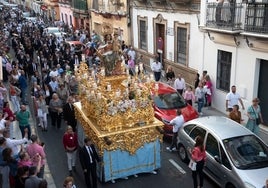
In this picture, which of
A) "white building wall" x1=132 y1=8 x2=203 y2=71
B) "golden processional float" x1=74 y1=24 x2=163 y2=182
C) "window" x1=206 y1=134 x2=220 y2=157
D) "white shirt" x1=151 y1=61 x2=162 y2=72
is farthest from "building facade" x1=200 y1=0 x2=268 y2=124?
"golden processional float" x1=74 y1=24 x2=163 y2=182

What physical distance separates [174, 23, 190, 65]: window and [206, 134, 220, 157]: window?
9.34 metres

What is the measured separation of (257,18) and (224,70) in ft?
10.4

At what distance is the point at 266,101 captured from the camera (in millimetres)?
13352

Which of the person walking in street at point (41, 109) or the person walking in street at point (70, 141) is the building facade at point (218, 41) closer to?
the person walking in street at point (70, 141)

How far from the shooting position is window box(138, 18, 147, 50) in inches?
926

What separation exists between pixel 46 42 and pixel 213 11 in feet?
46.5

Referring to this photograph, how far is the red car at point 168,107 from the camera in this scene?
1261 centimetres

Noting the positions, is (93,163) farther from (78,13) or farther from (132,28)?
(78,13)

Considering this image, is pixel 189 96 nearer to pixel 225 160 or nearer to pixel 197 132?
pixel 197 132

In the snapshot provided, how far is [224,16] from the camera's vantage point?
14.3 m

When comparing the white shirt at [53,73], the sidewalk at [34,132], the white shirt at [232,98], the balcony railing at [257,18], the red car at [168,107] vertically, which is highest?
the balcony railing at [257,18]

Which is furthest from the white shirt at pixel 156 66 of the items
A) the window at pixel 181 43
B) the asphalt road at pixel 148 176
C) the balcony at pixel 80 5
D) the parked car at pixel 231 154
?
the balcony at pixel 80 5

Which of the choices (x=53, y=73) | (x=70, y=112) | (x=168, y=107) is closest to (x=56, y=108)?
(x=70, y=112)

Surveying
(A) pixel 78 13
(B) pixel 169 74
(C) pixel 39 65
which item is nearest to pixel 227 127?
(B) pixel 169 74
